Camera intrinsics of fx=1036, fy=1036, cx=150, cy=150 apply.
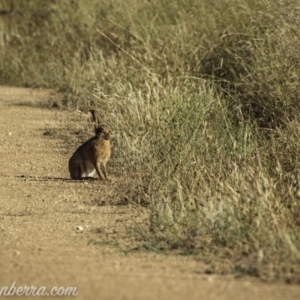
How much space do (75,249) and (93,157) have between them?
114 inches

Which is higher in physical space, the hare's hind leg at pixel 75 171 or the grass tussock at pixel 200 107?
the grass tussock at pixel 200 107

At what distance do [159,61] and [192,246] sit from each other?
249 inches

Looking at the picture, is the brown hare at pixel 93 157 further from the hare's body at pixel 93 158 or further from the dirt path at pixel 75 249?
the dirt path at pixel 75 249

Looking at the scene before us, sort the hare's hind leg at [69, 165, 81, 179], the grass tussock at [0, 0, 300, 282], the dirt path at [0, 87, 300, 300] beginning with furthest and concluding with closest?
the hare's hind leg at [69, 165, 81, 179], the grass tussock at [0, 0, 300, 282], the dirt path at [0, 87, 300, 300]

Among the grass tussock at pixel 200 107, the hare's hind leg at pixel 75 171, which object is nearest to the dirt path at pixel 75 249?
the hare's hind leg at pixel 75 171

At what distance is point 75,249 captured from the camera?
662 centimetres

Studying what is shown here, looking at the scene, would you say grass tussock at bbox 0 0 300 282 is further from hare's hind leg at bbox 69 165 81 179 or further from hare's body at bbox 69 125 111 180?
hare's hind leg at bbox 69 165 81 179

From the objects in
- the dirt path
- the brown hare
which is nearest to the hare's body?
the brown hare

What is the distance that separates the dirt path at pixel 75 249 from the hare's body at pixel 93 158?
0.47 feet

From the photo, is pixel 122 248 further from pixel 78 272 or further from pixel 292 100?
pixel 292 100

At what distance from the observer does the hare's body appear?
9.40 m

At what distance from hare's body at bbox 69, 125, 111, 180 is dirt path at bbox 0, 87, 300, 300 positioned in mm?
142

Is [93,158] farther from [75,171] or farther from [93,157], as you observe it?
[75,171]

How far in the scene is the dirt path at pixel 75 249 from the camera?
5559 mm
